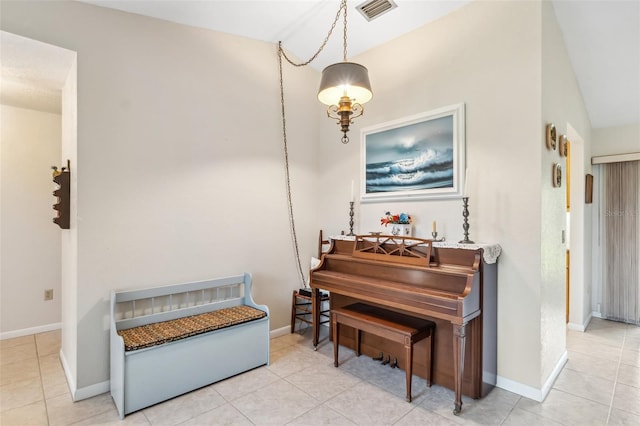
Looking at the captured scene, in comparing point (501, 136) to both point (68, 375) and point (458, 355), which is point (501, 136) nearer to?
point (458, 355)

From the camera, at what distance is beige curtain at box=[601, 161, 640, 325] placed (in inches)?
157

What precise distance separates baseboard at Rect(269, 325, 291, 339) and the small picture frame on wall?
3821mm

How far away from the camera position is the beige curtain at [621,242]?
157 inches

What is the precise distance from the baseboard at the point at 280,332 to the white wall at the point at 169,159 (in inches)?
2.5

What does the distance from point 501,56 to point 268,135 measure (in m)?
2.25

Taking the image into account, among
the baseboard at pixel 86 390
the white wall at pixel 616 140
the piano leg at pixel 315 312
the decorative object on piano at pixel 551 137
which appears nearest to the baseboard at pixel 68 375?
the baseboard at pixel 86 390

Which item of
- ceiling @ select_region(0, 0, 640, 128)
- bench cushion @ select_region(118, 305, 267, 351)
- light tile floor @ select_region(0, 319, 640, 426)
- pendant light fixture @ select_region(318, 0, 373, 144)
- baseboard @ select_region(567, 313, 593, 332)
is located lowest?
light tile floor @ select_region(0, 319, 640, 426)

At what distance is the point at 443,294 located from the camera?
228 cm

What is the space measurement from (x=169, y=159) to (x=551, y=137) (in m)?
3.12

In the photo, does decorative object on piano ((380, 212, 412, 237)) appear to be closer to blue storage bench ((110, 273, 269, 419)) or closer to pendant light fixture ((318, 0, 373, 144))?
pendant light fixture ((318, 0, 373, 144))

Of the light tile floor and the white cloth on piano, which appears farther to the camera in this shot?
the white cloth on piano

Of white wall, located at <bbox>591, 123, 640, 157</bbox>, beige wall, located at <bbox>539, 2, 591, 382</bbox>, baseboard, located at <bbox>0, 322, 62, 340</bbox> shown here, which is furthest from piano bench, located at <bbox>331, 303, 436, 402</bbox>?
white wall, located at <bbox>591, 123, 640, 157</bbox>

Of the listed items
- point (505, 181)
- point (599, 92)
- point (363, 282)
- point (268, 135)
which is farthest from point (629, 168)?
point (268, 135)

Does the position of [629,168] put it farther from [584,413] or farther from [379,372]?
[379,372]
